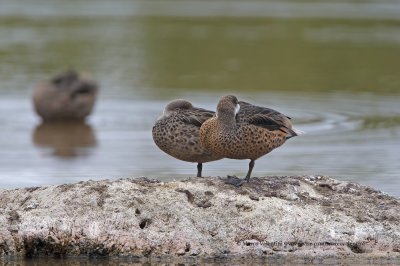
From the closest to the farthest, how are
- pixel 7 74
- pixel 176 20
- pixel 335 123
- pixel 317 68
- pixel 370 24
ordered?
pixel 335 123 < pixel 7 74 < pixel 317 68 < pixel 370 24 < pixel 176 20

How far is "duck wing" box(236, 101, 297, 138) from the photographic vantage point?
604 centimetres

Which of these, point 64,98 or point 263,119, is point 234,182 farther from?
point 64,98

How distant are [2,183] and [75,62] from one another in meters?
11.2

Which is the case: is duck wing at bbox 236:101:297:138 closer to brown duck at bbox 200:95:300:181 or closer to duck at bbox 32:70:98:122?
brown duck at bbox 200:95:300:181

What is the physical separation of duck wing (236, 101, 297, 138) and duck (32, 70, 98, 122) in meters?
6.51

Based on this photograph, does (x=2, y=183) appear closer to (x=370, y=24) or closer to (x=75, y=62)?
(x=75, y=62)

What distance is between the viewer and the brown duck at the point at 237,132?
5863 mm

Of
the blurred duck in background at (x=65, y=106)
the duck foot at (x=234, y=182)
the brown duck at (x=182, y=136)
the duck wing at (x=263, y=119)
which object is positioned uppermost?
the blurred duck in background at (x=65, y=106)

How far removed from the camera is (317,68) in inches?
719

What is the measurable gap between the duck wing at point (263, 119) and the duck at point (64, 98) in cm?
651

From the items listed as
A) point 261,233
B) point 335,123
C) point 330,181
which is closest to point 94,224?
point 261,233

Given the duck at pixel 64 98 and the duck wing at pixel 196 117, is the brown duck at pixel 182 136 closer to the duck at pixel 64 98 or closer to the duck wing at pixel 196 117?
the duck wing at pixel 196 117

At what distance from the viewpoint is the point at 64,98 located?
12812mm

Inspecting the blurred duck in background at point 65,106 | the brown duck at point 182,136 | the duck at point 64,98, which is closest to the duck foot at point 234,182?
the brown duck at point 182,136
